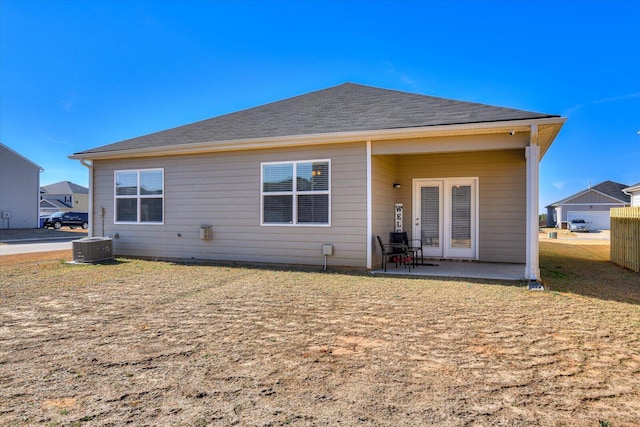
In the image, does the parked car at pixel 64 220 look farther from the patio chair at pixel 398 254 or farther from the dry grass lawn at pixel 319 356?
the patio chair at pixel 398 254

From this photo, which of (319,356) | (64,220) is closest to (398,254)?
(319,356)

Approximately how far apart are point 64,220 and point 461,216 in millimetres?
30186

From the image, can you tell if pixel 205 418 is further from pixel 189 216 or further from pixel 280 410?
pixel 189 216

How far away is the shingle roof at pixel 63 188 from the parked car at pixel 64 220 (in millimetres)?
14779

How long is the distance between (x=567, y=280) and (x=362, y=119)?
5.37 m

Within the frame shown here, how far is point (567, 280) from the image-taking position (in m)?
7.50

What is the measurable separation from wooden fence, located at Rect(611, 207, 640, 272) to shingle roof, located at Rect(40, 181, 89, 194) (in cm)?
4729

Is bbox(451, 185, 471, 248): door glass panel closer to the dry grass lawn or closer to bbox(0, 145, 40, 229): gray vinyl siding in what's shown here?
the dry grass lawn

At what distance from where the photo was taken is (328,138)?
26.8 ft

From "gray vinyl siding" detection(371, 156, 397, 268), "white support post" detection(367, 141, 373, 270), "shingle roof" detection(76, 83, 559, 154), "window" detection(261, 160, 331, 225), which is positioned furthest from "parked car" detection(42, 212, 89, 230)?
"white support post" detection(367, 141, 373, 270)

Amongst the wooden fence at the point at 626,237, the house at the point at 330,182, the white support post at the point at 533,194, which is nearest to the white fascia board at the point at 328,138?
the house at the point at 330,182

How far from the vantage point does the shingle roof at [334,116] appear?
773cm

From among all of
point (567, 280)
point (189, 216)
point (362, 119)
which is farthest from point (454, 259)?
point (189, 216)

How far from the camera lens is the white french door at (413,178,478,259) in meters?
9.61
